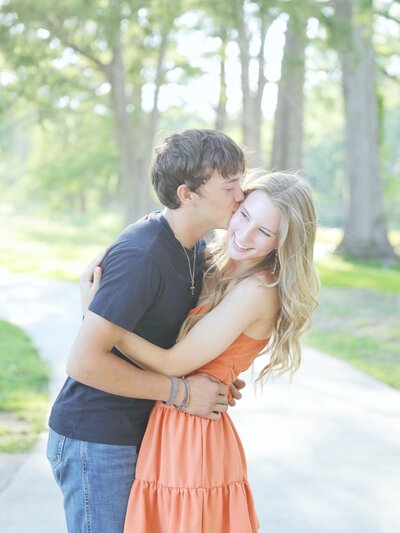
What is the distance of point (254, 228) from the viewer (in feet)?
8.48

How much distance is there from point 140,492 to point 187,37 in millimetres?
20960

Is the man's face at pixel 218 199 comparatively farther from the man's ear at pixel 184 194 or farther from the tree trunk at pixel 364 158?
the tree trunk at pixel 364 158

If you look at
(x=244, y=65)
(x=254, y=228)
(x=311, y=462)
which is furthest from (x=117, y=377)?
(x=244, y=65)

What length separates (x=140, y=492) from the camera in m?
2.54

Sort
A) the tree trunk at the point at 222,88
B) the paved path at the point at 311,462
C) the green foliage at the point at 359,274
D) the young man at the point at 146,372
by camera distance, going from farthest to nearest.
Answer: the tree trunk at the point at 222,88 < the green foliage at the point at 359,274 < the paved path at the point at 311,462 < the young man at the point at 146,372

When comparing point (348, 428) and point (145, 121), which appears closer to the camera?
point (348, 428)

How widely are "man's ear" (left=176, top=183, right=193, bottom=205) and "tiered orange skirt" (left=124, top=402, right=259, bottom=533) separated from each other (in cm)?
64

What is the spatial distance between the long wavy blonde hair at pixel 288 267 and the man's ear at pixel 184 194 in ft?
0.73

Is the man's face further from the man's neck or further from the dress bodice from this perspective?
the dress bodice

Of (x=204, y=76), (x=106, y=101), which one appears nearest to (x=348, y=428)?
(x=204, y=76)

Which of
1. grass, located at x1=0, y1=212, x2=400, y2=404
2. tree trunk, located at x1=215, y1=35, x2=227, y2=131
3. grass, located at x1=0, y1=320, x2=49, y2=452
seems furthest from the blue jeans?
tree trunk, located at x1=215, y1=35, x2=227, y2=131

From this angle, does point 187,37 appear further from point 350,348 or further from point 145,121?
point 350,348

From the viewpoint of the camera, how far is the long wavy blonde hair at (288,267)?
2.59 m

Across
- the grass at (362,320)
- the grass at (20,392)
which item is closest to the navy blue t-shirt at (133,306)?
the grass at (362,320)
